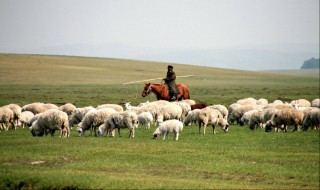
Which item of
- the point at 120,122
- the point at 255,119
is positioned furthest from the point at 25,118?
the point at 255,119

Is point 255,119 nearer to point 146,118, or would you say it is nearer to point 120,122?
point 146,118

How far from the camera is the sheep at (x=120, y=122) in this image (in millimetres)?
23422

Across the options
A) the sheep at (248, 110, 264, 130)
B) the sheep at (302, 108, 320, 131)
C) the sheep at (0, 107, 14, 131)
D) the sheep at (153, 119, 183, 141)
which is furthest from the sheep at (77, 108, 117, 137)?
the sheep at (302, 108, 320, 131)

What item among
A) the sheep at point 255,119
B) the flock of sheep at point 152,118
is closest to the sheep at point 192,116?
the flock of sheep at point 152,118

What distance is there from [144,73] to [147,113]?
89.9 metres

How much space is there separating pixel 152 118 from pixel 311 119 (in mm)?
7560

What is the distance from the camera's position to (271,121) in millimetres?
25812

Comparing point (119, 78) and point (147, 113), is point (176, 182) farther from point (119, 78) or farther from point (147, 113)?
point (119, 78)

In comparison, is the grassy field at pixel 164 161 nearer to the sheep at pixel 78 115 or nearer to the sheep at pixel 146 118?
the sheep at pixel 146 118

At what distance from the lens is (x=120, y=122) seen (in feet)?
77.2

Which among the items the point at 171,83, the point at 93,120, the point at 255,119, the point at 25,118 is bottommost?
the point at 25,118

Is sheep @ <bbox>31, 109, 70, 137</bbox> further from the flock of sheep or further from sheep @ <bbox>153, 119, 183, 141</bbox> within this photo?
sheep @ <bbox>153, 119, 183, 141</bbox>

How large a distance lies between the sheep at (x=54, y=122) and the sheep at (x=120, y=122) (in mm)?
1459

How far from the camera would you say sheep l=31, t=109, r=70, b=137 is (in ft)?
76.7
